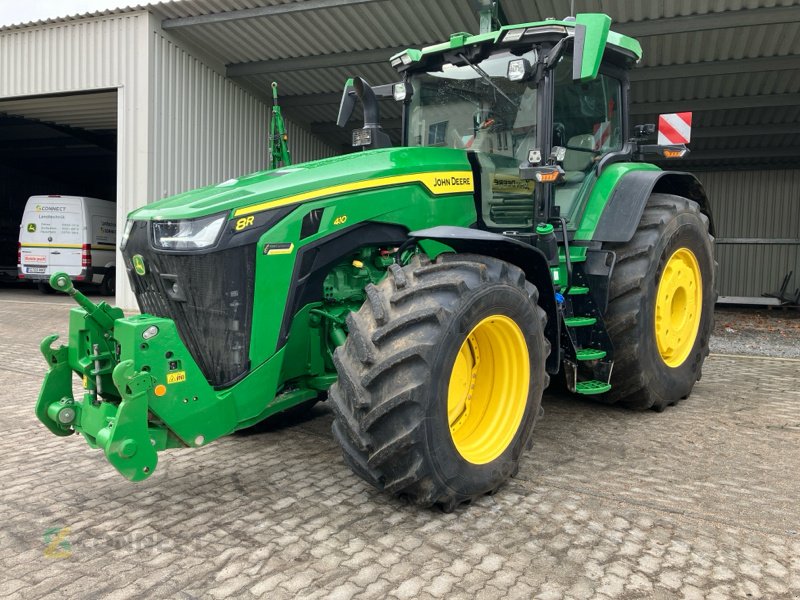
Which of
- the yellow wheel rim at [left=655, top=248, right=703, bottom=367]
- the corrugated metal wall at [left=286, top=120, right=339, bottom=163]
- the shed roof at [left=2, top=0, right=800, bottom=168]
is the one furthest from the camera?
the corrugated metal wall at [left=286, top=120, right=339, bottom=163]

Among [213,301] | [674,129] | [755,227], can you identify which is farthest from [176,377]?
[755,227]

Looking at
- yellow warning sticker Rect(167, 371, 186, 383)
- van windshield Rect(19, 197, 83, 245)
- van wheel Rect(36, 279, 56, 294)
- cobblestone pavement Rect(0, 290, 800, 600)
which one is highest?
van windshield Rect(19, 197, 83, 245)

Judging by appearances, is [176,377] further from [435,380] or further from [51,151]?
[51,151]

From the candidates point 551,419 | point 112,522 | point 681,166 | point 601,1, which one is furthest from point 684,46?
point 112,522

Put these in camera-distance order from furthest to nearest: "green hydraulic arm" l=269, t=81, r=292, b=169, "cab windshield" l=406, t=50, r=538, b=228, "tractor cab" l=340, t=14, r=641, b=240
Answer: "green hydraulic arm" l=269, t=81, r=292, b=169 → "cab windshield" l=406, t=50, r=538, b=228 → "tractor cab" l=340, t=14, r=641, b=240

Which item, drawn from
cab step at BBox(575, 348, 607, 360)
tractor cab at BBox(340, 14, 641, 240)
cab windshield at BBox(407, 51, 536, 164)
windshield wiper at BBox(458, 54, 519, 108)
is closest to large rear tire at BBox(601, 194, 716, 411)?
cab step at BBox(575, 348, 607, 360)

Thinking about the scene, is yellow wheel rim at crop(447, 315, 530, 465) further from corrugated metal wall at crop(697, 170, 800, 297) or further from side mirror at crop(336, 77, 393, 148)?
corrugated metal wall at crop(697, 170, 800, 297)

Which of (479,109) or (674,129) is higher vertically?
(674,129)

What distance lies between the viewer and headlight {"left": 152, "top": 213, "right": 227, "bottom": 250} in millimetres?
3041

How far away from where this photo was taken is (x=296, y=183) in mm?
3289

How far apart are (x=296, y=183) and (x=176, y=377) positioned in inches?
42.8

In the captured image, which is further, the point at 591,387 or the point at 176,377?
the point at 591,387

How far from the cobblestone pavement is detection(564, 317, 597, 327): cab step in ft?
2.39

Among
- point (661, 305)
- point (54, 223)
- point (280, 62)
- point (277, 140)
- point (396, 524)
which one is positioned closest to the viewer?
point (396, 524)
